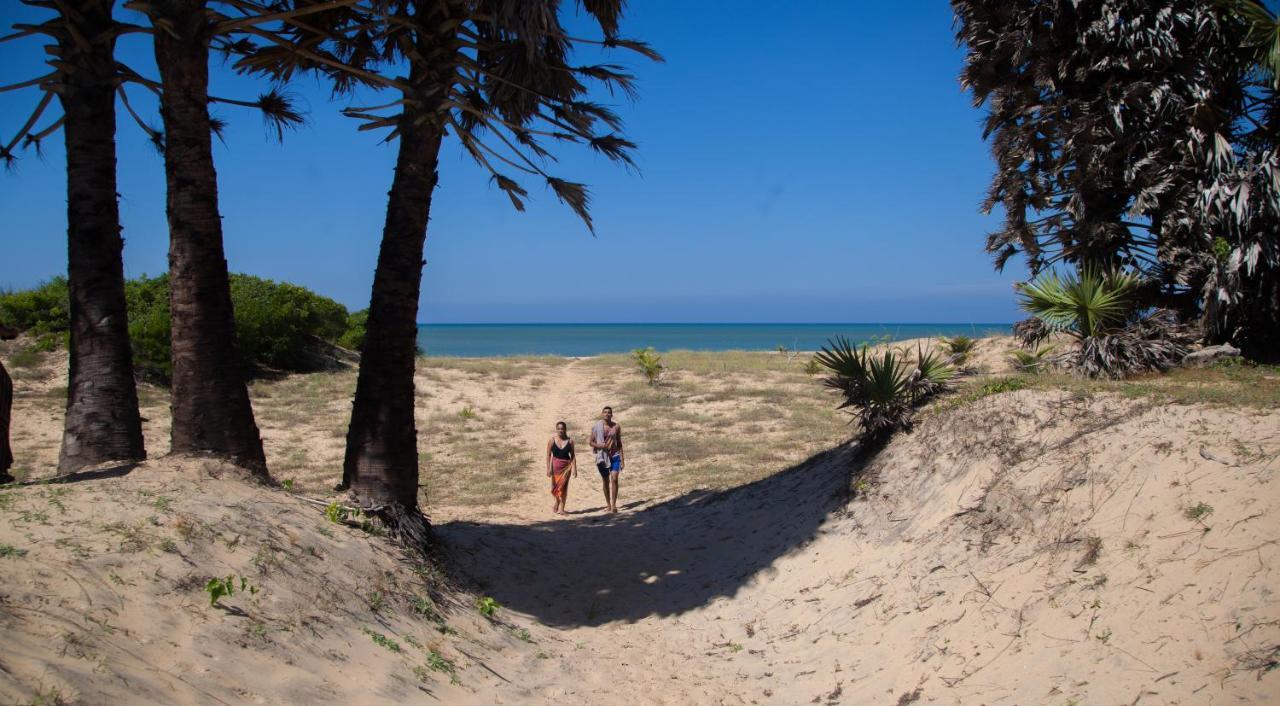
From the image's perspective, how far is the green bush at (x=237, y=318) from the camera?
21.0 m

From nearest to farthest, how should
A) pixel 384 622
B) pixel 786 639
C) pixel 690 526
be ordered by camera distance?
pixel 384 622 < pixel 786 639 < pixel 690 526

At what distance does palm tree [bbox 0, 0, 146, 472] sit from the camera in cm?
690

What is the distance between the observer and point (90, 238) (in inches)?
275

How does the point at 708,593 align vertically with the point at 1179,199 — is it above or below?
below

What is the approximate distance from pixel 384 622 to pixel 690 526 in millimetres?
5687

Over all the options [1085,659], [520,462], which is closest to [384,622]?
[1085,659]

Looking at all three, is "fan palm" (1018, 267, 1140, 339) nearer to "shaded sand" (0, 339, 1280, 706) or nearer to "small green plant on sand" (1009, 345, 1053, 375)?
"small green plant on sand" (1009, 345, 1053, 375)

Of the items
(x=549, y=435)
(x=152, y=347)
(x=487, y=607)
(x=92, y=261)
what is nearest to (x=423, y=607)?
(x=487, y=607)

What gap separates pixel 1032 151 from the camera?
1455cm

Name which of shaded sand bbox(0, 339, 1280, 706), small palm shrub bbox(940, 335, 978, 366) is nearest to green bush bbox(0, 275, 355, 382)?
shaded sand bbox(0, 339, 1280, 706)

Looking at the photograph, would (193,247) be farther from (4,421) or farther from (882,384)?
(882,384)

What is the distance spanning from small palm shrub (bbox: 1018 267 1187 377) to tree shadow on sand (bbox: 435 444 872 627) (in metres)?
3.16

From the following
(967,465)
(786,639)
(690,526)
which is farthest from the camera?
(690,526)

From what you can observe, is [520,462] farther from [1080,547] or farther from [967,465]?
[1080,547]
